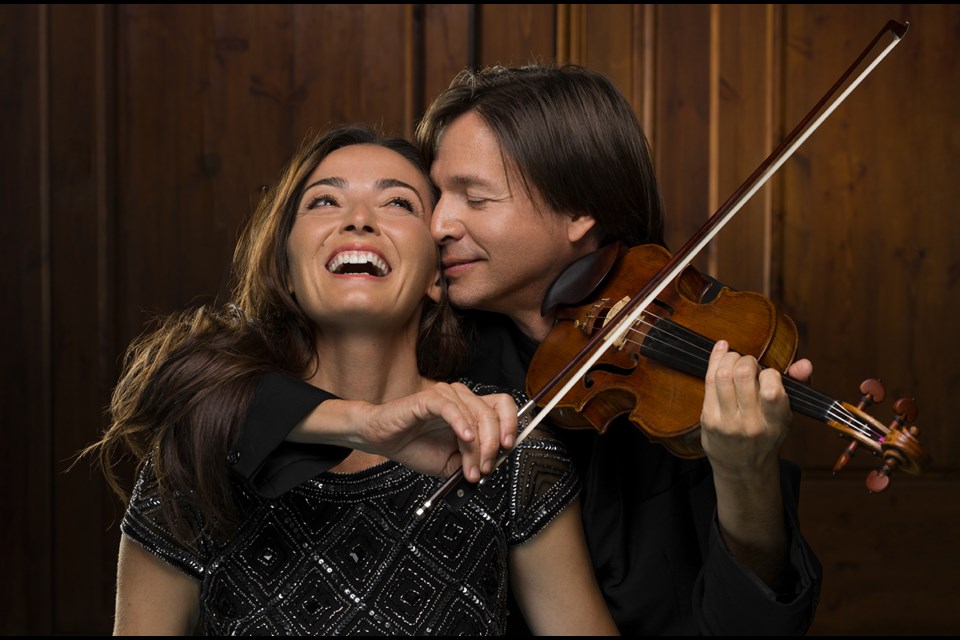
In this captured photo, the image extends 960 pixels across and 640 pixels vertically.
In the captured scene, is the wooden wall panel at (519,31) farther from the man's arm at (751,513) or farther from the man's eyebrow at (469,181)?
the man's arm at (751,513)

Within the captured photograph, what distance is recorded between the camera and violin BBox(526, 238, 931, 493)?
51.1 inches

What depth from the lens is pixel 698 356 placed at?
56.7 inches

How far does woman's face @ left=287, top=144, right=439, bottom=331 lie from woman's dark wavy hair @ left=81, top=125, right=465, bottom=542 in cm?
4

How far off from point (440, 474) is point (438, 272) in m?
0.49

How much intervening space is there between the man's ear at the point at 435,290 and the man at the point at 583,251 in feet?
0.09

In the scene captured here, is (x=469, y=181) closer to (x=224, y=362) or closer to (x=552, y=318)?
(x=552, y=318)

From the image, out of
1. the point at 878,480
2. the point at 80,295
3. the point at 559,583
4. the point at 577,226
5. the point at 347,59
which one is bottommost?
the point at 559,583

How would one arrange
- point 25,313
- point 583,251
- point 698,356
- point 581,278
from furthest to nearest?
1. point 25,313
2. point 583,251
3. point 581,278
4. point 698,356

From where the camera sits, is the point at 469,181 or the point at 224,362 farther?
the point at 469,181

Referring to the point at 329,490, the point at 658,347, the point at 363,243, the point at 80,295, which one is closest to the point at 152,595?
the point at 329,490

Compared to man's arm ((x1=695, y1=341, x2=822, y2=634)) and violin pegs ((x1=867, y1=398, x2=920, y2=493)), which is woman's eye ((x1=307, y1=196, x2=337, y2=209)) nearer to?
man's arm ((x1=695, y1=341, x2=822, y2=634))

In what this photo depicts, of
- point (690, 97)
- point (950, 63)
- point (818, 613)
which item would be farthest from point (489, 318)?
point (950, 63)

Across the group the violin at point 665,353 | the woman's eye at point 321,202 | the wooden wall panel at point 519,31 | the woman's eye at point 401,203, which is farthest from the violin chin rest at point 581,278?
the wooden wall panel at point 519,31

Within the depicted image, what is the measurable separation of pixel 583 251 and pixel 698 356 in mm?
416
